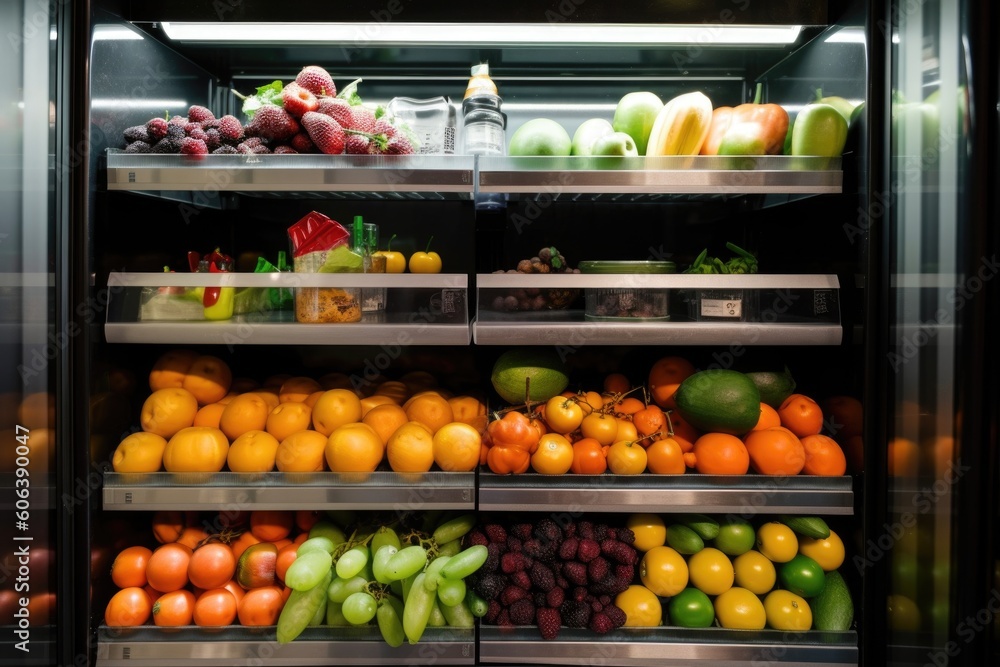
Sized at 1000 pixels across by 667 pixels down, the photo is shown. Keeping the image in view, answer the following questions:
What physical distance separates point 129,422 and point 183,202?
0.67 metres

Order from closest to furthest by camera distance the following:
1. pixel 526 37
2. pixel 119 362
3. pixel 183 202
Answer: pixel 119 362
pixel 526 37
pixel 183 202

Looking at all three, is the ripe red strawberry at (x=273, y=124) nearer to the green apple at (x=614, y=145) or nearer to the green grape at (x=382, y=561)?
the green apple at (x=614, y=145)

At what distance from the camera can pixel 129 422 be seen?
5.34ft

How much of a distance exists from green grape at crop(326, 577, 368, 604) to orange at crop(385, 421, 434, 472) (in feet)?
0.99

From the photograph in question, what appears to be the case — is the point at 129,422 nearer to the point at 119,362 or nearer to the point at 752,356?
the point at 119,362

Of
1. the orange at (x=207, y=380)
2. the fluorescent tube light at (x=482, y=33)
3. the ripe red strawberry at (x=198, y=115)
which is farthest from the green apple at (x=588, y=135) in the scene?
the orange at (x=207, y=380)

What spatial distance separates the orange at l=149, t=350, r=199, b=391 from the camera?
1646 mm

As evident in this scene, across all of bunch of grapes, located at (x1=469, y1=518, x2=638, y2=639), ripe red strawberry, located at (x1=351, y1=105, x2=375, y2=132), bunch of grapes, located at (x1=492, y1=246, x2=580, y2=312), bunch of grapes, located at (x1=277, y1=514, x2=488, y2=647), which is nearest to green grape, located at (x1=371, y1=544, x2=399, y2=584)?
bunch of grapes, located at (x1=277, y1=514, x2=488, y2=647)

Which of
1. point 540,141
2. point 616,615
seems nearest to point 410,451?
point 616,615

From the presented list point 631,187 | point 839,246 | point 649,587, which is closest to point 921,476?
point 839,246

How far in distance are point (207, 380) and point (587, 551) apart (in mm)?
1144

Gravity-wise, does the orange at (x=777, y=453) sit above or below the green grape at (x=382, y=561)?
above

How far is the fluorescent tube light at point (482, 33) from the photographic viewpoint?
160 cm

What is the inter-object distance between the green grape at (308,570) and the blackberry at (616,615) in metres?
0.71
